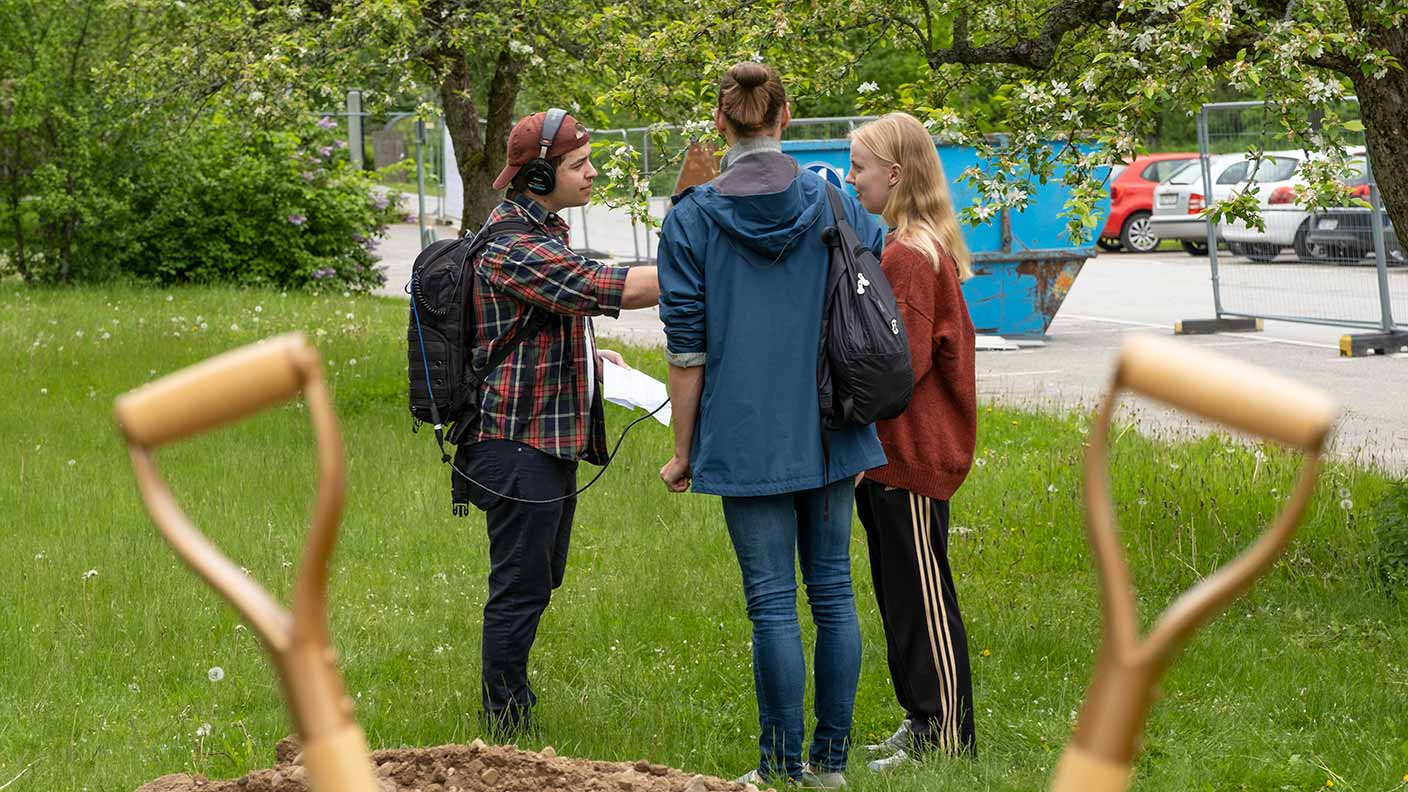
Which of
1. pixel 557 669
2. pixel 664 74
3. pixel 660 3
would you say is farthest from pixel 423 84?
pixel 557 669

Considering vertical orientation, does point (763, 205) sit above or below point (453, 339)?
above

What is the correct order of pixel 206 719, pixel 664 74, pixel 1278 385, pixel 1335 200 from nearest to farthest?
1. pixel 1278 385
2. pixel 206 719
3. pixel 1335 200
4. pixel 664 74

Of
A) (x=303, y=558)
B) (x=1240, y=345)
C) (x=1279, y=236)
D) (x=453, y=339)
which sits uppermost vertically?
(x=303, y=558)

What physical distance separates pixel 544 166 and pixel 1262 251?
12763mm

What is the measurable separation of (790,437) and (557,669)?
Answer: 182 cm

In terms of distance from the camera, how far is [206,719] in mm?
4984

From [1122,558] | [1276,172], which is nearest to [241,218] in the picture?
[1276,172]

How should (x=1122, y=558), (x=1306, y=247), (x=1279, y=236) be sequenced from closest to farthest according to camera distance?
(x=1122, y=558) → (x=1306, y=247) → (x=1279, y=236)

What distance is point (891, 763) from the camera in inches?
175

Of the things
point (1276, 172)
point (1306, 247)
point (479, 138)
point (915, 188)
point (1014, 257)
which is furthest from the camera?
point (1276, 172)

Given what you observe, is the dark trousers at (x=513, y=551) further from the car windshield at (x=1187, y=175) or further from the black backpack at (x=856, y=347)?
the car windshield at (x=1187, y=175)

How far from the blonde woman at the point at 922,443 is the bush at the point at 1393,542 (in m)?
2.19

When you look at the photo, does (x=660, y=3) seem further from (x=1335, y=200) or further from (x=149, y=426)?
(x=149, y=426)

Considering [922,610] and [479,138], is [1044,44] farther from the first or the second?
[479,138]
